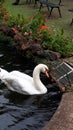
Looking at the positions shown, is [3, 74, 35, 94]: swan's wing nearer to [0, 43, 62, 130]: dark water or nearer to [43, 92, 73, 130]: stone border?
[0, 43, 62, 130]: dark water

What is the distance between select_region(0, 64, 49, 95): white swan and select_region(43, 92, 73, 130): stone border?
105cm

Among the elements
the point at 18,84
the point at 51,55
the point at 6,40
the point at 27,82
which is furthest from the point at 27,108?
the point at 6,40

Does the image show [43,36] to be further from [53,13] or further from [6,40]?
[53,13]

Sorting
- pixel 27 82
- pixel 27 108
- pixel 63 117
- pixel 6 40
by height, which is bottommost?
pixel 6 40

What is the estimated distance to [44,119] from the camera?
10.9 meters

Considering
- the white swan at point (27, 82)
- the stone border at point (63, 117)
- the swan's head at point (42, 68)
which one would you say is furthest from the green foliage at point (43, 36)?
the stone border at point (63, 117)

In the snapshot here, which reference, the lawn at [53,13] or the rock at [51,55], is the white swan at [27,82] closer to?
the rock at [51,55]

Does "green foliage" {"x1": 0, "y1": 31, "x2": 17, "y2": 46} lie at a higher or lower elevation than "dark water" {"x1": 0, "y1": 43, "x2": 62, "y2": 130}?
lower

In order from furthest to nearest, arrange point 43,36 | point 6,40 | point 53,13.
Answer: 1. point 53,13
2. point 6,40
3. point 43,36

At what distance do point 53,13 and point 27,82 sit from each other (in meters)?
9.39

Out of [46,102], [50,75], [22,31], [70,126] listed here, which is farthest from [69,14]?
[70,126]

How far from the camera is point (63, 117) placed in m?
10.5

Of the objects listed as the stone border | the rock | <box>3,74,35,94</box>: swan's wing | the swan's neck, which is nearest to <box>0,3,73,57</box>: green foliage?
the rock

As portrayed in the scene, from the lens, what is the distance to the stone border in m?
10.0
